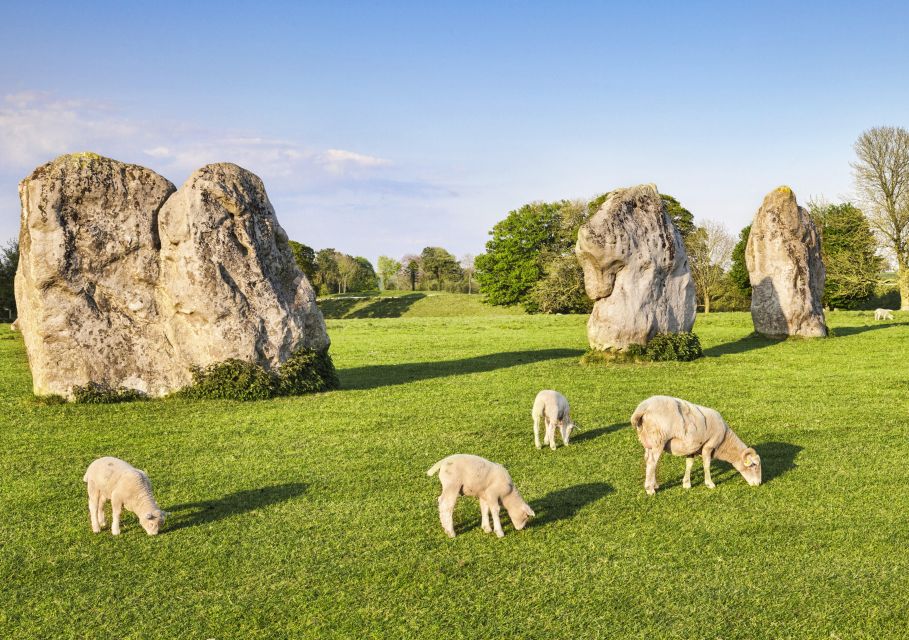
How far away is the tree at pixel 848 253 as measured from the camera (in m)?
45.6

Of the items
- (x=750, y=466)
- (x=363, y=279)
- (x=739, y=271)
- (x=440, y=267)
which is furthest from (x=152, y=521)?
(x=363, y=279)

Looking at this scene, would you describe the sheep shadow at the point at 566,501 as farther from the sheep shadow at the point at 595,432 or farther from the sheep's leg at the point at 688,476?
the sheep shadow at the point at 595,432

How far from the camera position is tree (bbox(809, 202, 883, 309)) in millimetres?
45625

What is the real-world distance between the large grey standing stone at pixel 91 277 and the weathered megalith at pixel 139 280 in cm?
2

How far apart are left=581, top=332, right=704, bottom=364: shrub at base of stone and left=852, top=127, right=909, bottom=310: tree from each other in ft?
96.1

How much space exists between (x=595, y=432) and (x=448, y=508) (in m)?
6.08

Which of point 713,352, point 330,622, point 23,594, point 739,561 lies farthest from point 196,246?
point 713,352

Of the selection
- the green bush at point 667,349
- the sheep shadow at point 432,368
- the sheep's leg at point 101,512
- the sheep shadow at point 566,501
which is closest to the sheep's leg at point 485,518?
the sheep shadow at point 566,501

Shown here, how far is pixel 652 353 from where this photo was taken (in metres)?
23.0

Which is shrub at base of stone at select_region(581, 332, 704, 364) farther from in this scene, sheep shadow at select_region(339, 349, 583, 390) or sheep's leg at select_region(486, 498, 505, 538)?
sheep's leg at select_region(486, 498, 505, 538)

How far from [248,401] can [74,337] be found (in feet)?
14.1

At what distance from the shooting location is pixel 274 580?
7.32m

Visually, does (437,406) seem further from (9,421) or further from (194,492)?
(9,421)

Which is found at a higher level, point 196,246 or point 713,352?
point 196,246
